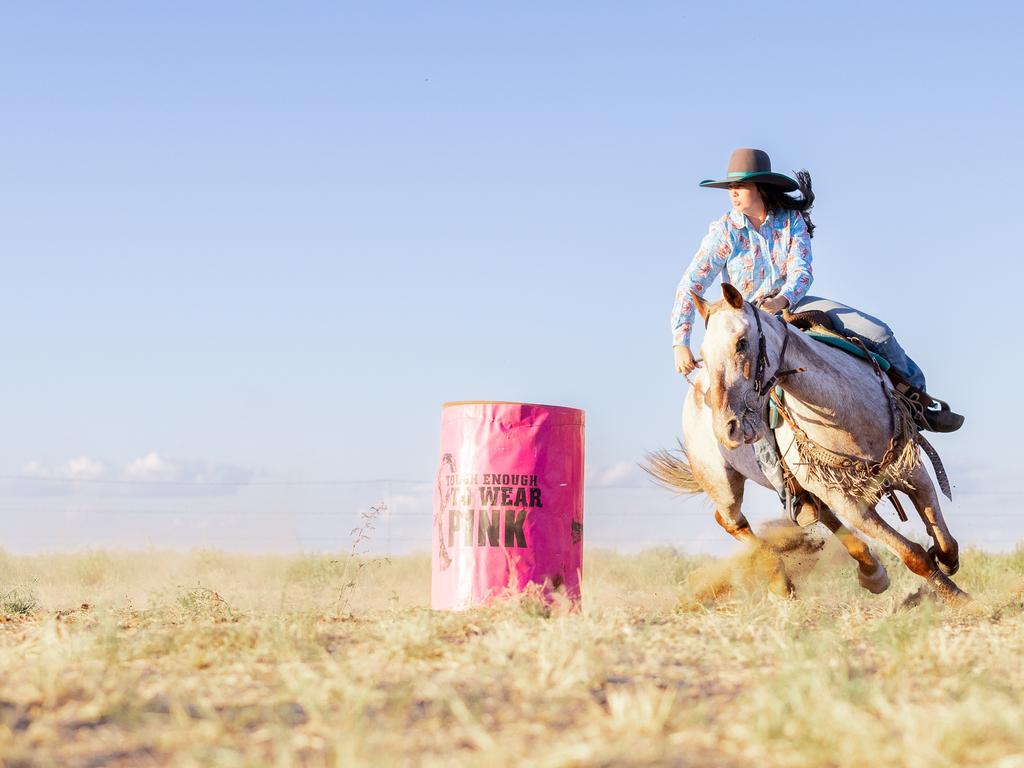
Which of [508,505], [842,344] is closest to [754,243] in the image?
[842,344]

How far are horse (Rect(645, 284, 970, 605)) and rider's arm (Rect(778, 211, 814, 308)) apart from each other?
23.2 inches

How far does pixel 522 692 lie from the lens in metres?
3.23

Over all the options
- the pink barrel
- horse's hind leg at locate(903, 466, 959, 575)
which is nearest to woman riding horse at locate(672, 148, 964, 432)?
horse's hind leg at locate(903, 466, 959, 575)

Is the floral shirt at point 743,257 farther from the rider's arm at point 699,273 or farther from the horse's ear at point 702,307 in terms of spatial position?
the horse's ear at point 702,307

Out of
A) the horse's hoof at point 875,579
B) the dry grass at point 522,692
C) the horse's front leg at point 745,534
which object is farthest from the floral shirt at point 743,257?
the dry grass at point 522,692

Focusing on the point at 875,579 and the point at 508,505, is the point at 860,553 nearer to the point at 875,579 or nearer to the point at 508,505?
the point at 875,579

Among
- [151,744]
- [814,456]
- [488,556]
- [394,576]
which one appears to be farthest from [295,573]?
[151,744]

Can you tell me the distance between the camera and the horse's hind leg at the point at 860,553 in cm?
702

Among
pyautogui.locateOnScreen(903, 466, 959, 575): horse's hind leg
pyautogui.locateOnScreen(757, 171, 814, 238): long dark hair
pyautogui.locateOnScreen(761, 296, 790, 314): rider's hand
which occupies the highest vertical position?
pyautogui.locateOnScreen(757, 171, 814, 238): long dark hair

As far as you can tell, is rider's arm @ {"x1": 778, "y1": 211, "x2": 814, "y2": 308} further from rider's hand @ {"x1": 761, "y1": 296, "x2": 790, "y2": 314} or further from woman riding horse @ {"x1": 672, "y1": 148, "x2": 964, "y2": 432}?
rider's hand @ {"x1": 761, "y1": 296, "x2": 790, "y2": 314}

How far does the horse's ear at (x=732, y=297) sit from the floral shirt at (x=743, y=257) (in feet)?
5.27

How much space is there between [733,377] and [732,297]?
45cm

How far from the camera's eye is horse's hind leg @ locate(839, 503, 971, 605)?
6457 mm

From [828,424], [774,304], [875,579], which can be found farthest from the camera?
[875,579]
